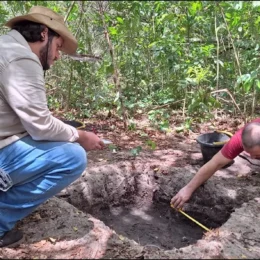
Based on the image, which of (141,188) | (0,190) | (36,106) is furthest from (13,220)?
(141,188)

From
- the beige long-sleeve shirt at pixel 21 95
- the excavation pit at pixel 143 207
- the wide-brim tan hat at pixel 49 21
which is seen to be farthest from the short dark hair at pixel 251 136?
the wide-brim tan hat at pixel 49 21

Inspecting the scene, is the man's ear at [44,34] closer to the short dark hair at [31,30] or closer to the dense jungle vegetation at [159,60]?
the short dark hair at [31,30]

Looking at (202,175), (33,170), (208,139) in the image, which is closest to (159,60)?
(208,139)

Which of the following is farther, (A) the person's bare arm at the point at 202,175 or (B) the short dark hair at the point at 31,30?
(A) the person's bare arm at the point at 202,175

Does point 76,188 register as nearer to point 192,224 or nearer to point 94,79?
point 192,224

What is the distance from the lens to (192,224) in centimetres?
324

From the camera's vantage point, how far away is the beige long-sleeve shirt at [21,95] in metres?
1.98

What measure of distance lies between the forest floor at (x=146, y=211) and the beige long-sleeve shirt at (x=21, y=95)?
0.65 metres

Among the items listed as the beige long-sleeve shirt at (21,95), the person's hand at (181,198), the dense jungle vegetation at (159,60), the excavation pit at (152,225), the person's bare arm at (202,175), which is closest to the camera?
the beige long-sleeve shirt at (21,95)

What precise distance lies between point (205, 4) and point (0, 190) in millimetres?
3491

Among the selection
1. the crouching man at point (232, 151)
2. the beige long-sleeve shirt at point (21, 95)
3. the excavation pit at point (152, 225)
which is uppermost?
the beige long-sleeve shirt at point (21, 95)

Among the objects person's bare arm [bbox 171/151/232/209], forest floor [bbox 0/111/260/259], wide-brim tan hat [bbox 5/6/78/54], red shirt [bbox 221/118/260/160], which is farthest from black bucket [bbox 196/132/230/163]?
wide-brim tan hat [bbox 5/6/78/54]

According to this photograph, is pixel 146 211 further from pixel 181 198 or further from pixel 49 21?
pixel 49 21

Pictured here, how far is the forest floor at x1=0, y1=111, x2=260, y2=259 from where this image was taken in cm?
217
